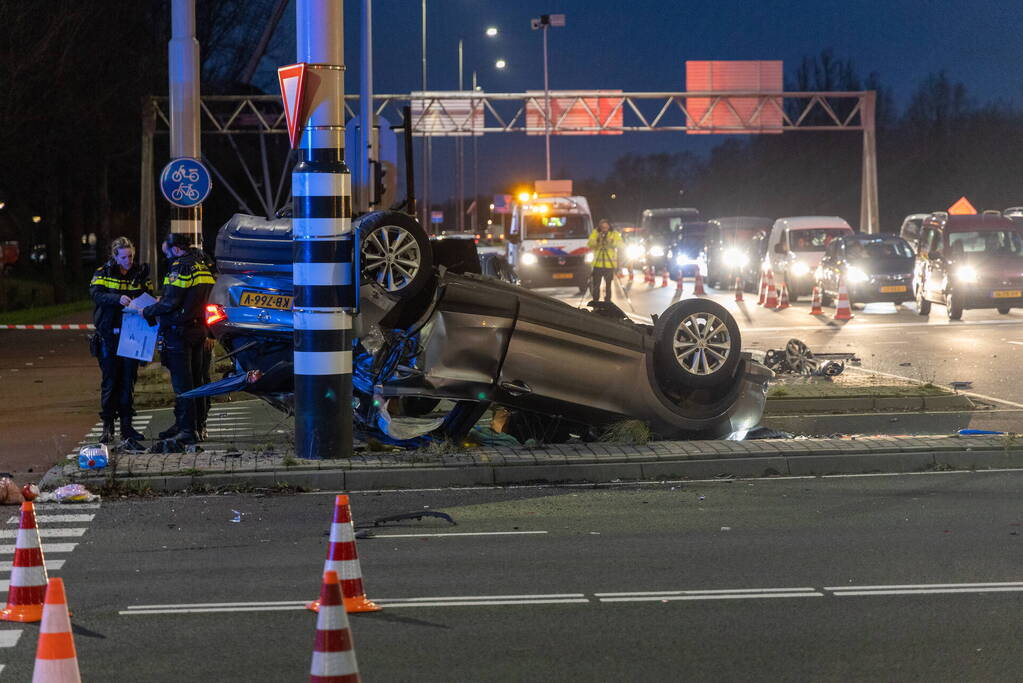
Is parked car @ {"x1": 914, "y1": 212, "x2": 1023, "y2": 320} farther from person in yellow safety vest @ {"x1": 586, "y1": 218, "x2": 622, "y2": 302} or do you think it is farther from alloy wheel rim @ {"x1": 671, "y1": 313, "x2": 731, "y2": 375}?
alloy wheel rim @ {"x1": 671, "y1": 313, "x2": 731, "y2": 375}

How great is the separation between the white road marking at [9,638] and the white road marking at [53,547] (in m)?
1.89

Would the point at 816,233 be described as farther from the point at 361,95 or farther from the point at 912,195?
the point at 912,195

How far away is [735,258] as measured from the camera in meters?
43.8

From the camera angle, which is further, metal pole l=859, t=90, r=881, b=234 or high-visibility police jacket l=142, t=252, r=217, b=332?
metal pole l=859, t=90, r=881, b=234

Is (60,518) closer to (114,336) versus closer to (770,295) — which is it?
(114,336)

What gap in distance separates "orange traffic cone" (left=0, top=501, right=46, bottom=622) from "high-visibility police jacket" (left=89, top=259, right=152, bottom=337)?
5.74 metres

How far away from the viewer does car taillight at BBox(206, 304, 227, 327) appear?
39.3ft

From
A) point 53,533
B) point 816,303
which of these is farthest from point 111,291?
point 816,303

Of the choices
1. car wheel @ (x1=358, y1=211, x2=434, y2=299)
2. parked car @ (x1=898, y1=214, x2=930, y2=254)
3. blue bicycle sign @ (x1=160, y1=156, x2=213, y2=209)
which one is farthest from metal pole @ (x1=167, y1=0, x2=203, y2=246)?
parked car @ (x1=898, y1=214, x2=930, y2=254)

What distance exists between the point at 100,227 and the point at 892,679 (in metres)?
47.1

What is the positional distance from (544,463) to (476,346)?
97cm

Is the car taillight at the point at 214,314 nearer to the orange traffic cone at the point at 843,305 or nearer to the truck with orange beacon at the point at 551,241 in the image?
the orange traffic cone at the point at 843,305

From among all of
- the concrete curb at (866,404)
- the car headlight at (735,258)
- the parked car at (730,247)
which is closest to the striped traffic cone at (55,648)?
the concrete curb at (866,404)

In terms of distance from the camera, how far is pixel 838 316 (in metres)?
28.7
